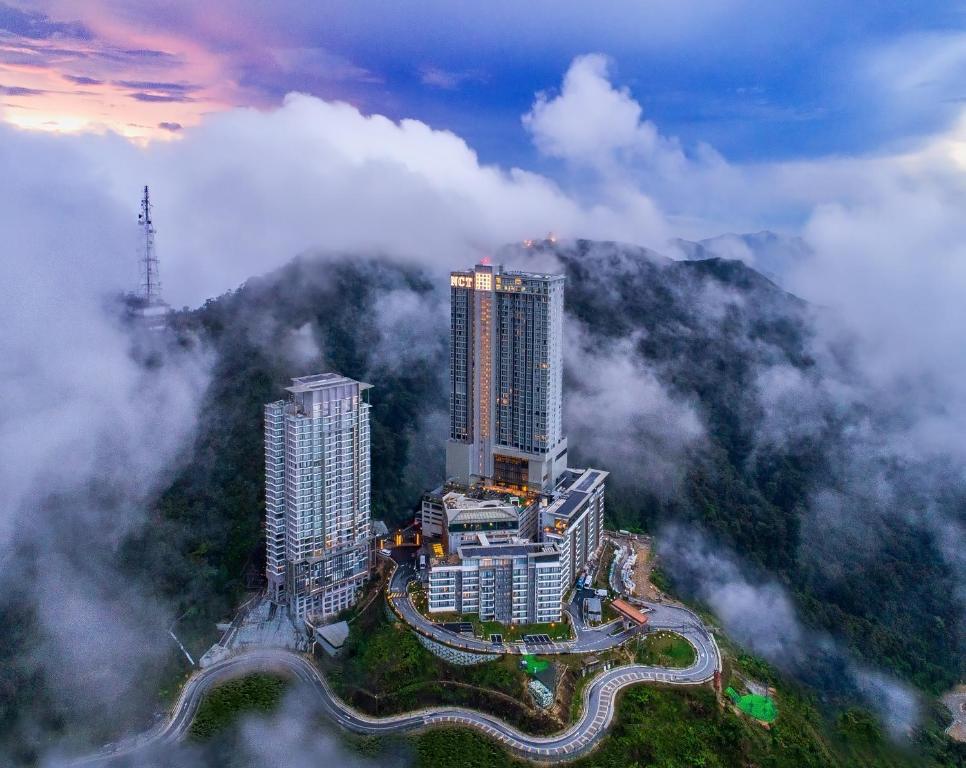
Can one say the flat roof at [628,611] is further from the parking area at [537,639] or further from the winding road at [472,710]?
the parking area at [537,639]

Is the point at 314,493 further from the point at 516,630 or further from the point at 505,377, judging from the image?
the point at 505,377

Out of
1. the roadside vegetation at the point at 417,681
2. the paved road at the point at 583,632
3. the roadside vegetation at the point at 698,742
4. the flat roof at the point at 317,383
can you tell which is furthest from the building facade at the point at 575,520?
the flat roof at the point at 317,383

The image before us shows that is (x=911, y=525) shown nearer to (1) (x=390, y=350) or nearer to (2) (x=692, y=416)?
(2) (x=692, y=416)

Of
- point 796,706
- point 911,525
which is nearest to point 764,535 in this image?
point 911,525

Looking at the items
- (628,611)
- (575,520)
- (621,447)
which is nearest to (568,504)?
(575,520)

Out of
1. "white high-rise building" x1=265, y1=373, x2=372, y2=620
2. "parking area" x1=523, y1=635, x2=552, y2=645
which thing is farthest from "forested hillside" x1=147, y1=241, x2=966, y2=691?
"parking area" x1=523, y1=635, x2=552, y2=645

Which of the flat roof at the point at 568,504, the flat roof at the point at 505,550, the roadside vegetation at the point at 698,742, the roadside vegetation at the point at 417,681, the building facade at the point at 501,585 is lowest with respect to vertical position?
the roadside vegetation at the point at 698,742
